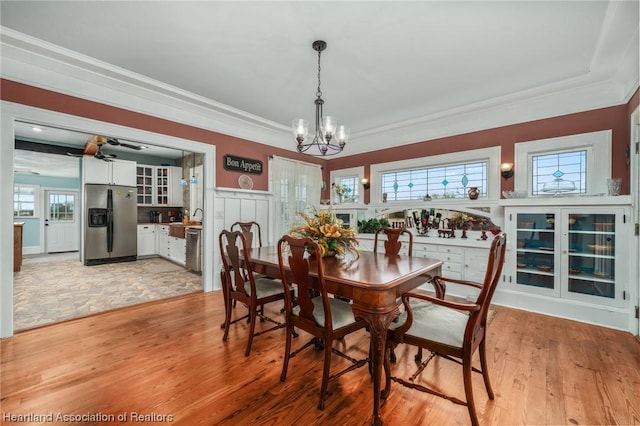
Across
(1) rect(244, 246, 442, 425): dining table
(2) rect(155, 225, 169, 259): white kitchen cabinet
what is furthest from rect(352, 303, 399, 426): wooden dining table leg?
(2) rect(155, 225, 169, 259): white kitchen cabinet

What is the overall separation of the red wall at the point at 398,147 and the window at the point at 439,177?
112 mm

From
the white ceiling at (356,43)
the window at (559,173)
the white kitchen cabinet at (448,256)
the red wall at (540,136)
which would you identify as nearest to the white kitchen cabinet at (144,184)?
the white ceiling at (356,43)

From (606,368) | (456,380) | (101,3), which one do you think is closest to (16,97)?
(101,3)

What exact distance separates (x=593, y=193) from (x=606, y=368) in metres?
2.08

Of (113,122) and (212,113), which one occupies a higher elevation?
(212,113)

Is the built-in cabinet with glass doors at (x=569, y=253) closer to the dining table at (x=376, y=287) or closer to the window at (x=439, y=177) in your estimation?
the window at (x=439, y=177)

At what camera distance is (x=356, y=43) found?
2.47 m

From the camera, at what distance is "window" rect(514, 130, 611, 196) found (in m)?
3.16

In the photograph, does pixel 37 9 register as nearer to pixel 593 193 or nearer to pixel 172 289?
pixel 172 289

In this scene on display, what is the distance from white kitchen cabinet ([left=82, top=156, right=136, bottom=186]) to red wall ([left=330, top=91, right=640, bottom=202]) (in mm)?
5908

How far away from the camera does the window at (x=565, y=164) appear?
10.4ft

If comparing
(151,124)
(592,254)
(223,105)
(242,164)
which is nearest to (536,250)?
(592,254)

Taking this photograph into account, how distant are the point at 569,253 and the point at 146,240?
8204 millimetres

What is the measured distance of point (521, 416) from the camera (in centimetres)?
160
